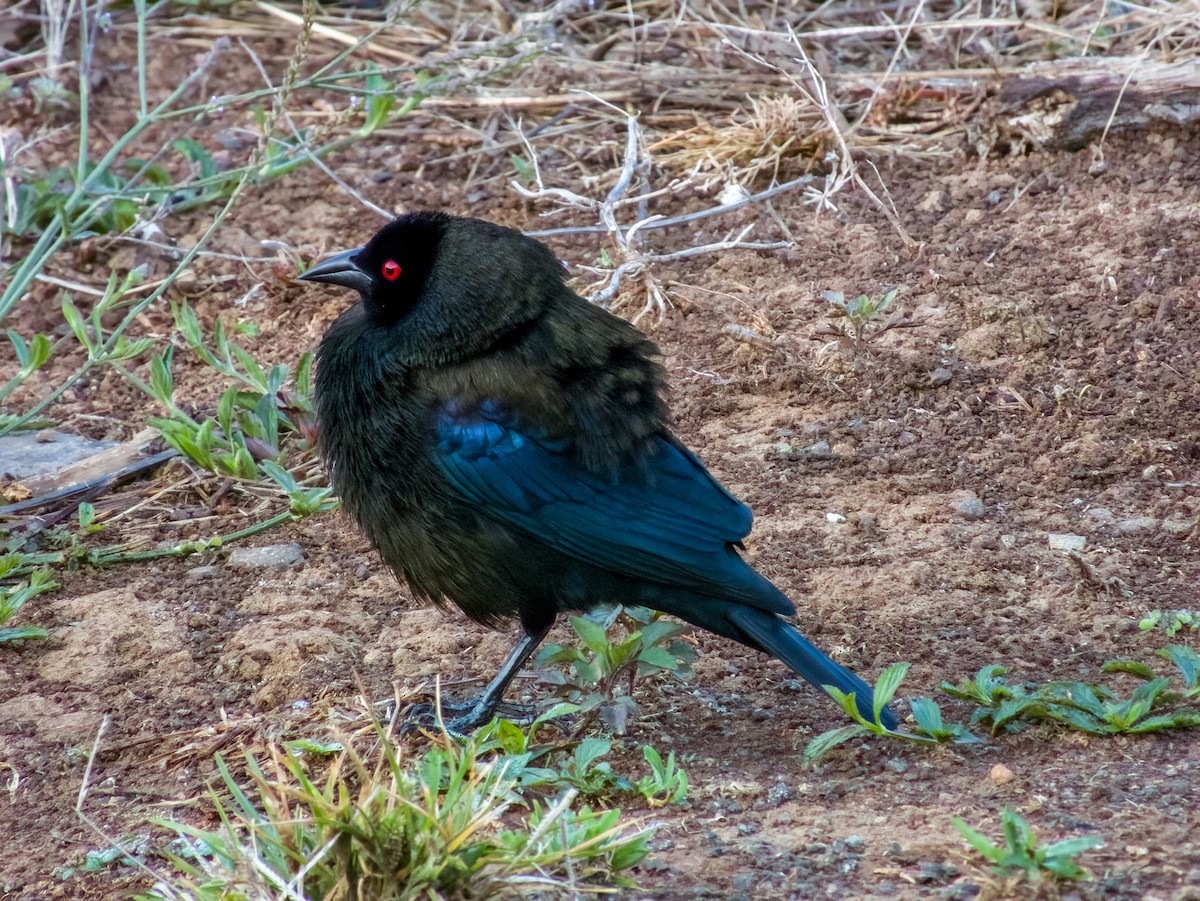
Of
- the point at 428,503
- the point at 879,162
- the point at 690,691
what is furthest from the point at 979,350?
the point at 428,503

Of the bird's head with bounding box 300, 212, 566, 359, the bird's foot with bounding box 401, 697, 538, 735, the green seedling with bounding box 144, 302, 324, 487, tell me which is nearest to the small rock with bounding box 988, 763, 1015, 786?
the bird's foot with bounding box 401, 697, 538, 735

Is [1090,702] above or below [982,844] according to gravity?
below

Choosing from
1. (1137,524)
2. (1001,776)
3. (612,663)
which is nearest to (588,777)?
(612,663)

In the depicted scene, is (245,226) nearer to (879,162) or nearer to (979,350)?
(879,162)

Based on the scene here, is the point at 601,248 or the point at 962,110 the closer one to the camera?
the point at 601,248

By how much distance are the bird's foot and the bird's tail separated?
65cm

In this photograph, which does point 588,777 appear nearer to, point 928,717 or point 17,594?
point 928,717

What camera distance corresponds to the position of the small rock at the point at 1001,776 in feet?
10.6

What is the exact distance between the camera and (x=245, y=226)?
20.9ft

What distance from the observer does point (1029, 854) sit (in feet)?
8.88

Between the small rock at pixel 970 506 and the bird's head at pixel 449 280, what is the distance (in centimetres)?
145

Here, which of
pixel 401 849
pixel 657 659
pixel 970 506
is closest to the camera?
pixel 401 849

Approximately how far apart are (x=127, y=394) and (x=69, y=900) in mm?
2855

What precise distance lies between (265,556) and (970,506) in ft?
7.22
